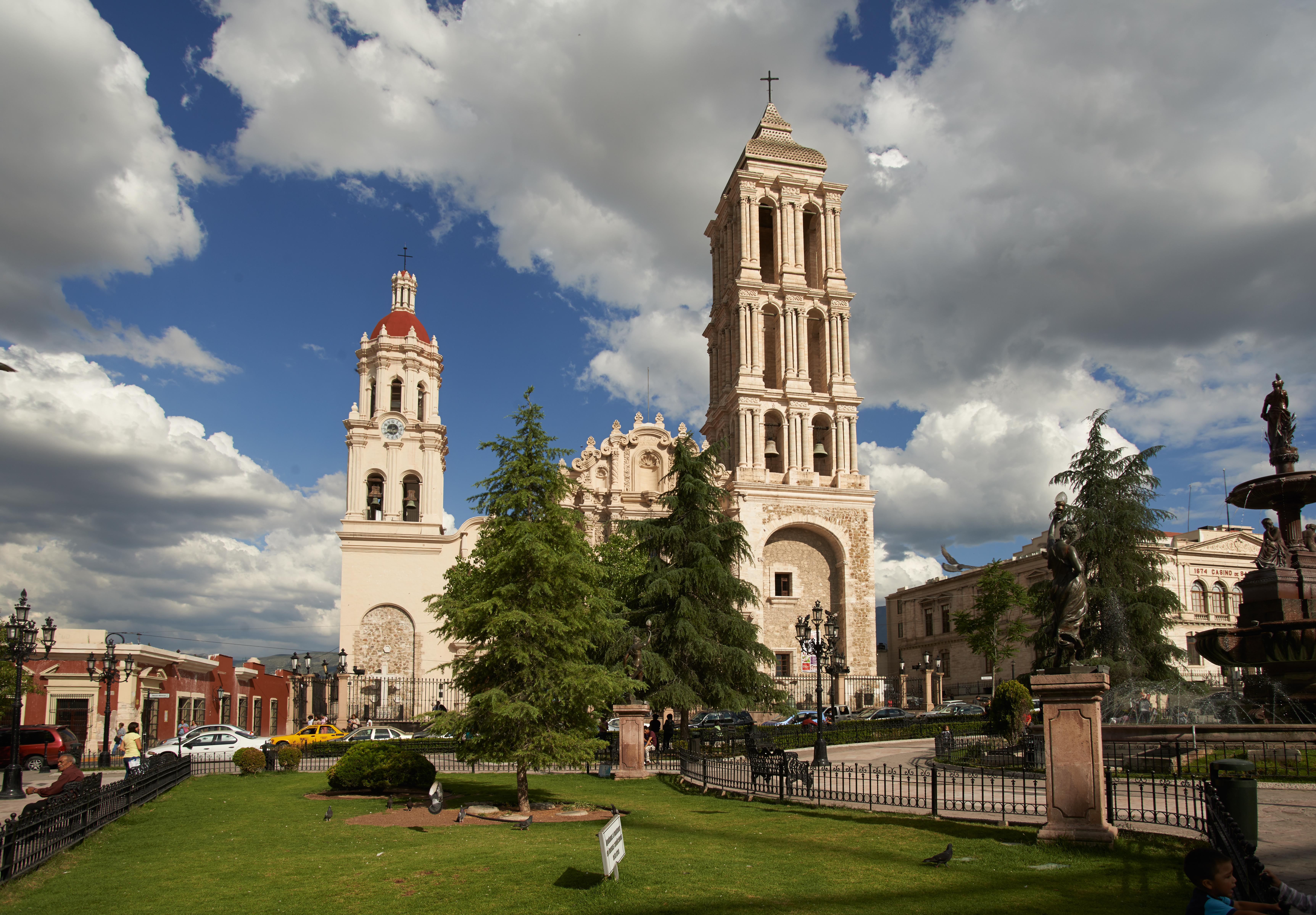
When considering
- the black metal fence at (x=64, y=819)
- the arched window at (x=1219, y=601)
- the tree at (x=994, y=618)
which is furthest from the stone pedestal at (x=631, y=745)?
the arched window at (x=1219, y=601)

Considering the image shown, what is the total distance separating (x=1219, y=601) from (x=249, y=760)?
4663 cm

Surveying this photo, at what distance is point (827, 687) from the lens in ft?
140

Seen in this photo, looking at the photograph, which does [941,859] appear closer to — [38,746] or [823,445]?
[38,746]

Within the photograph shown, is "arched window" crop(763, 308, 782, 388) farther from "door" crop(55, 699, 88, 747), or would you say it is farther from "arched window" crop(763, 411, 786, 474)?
"door" crop(55, 699, 88, 747)

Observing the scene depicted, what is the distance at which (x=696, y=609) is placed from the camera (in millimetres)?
27891

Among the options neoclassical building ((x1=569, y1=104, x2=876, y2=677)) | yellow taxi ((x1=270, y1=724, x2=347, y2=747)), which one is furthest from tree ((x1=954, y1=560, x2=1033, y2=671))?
yellow taxi ((x1=270, y1=724, x2=347, y2=747))

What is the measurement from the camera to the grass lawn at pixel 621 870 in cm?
782

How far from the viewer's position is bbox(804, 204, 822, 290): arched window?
48750mm

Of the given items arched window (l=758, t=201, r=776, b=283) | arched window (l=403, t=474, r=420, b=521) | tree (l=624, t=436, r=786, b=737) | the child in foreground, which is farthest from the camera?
arched window (l=758, t=201, r=776, b=283)

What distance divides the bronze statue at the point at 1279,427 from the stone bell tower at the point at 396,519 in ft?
101

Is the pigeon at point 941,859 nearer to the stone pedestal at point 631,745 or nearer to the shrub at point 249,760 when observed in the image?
the stone pedestal at point 631,745

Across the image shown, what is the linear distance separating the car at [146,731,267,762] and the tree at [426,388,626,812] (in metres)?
14.6

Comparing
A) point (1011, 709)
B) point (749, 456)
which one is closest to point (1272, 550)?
point (1011, 709)

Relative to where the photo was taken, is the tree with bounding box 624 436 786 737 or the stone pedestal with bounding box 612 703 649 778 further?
the tree with bounding box 624 436 786 737
